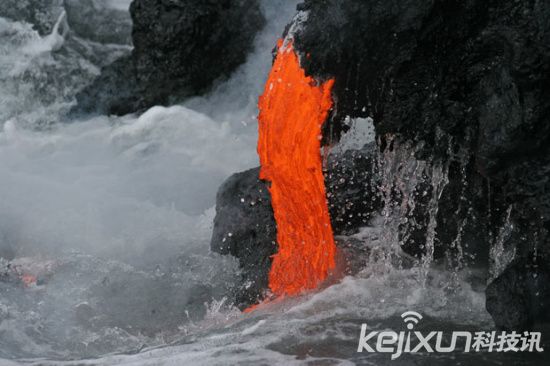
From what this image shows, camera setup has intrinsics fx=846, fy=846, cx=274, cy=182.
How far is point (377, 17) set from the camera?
5.05 m

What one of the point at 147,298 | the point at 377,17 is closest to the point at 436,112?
the point at 377,17

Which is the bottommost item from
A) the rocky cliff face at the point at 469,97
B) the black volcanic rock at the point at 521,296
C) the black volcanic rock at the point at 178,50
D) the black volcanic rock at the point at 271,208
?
the black volcanic rock at the point at 521,296

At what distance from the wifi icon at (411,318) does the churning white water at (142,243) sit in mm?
52

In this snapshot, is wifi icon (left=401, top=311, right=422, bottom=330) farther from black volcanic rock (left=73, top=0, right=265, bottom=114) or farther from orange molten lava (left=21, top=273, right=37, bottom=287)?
black volcanic rock (left=73, top=0, right=265, bottom=114)

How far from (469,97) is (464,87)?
7 centimetres

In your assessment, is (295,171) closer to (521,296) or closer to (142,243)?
(521,296)

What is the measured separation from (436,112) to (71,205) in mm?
4697

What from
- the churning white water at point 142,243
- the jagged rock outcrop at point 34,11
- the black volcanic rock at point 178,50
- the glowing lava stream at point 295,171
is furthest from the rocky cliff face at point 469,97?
the jagged rock outcrop at point 34,11

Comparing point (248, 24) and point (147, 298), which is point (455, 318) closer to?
point (147, 298)

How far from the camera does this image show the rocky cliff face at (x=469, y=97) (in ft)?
15.2

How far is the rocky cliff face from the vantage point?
4621 millimetres

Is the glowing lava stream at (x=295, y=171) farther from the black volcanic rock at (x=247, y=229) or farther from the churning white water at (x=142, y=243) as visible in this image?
the churning white water at (x=142, y=243)

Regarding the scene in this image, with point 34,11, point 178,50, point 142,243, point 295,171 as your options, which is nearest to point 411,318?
point 295,171

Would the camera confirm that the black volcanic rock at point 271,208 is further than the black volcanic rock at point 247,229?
Yes
